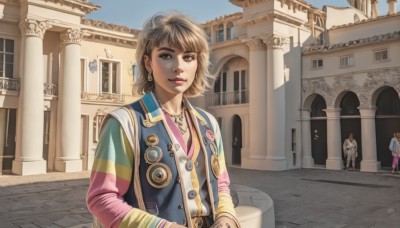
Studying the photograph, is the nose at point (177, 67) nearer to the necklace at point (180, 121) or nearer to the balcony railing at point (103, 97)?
the necklace at point (180, 121)

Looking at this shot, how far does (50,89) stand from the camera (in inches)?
711

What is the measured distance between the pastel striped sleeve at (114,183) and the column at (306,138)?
1964 cm

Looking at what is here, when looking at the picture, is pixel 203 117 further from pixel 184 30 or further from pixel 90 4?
pixel 90 4

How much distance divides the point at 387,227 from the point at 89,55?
1715 cm

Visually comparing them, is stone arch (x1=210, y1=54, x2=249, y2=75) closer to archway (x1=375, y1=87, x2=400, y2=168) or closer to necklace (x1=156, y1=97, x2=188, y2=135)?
archway (x1=375, y1=87, x2=400, y2=168)

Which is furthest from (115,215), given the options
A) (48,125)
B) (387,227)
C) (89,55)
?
A: (89,55)

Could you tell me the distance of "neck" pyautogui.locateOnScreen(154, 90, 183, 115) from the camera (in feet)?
6.75

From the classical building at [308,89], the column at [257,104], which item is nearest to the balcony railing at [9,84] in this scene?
the classical building at [308,89]

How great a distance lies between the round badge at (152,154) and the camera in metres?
1.78

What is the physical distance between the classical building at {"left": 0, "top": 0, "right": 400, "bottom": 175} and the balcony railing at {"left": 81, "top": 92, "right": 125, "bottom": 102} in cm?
6

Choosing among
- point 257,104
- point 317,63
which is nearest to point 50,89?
point 257,104

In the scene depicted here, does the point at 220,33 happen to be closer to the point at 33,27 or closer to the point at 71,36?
the point at 71,36

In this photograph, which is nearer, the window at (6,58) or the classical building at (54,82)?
the classical building at (54,82)

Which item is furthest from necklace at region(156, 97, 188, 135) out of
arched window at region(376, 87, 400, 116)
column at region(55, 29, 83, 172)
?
arched window at region(376, 87, 400, 116)
